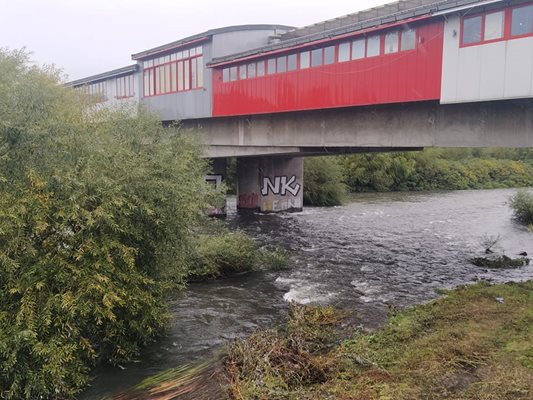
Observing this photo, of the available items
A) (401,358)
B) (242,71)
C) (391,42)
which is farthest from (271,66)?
(401,358)

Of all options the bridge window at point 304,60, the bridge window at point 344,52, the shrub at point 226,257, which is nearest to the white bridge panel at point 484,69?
the bridge window at point 344,52

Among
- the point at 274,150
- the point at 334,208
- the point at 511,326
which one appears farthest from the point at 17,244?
the point at 334,208

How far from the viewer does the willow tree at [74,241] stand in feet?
30.5

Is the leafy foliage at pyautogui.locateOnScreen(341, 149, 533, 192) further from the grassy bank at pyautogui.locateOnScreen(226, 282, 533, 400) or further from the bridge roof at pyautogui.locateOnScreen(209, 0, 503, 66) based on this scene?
the grassy bank at pyautogui.locateOnScreen(226, 282, 533, 400)

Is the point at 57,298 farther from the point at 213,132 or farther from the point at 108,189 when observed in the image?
the point at 213,132

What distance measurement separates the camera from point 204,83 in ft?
98.5

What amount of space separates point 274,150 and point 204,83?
681 centimetres

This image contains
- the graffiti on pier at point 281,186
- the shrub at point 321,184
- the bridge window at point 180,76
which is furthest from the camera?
the shrub at point 321,184

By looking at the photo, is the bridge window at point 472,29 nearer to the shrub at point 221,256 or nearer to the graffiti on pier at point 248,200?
the shrub at point 221,256

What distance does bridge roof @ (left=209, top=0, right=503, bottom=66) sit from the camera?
659 inches

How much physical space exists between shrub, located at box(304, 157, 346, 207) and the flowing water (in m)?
6.59

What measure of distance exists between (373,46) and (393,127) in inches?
131

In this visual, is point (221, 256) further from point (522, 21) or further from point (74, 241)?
point (522, 21)

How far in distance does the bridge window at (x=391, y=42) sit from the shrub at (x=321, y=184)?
91.9 feet
